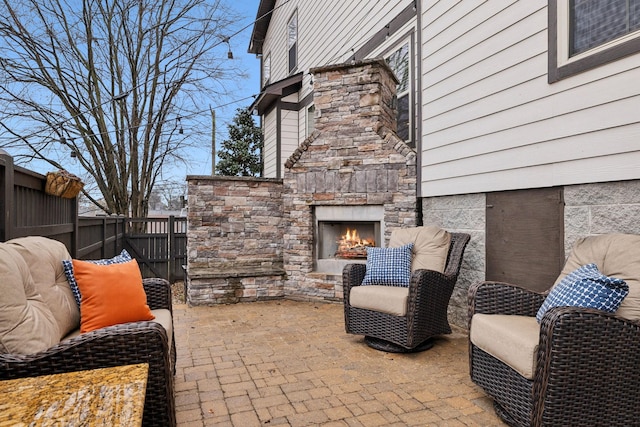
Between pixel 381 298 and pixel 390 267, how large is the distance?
0.37 metres

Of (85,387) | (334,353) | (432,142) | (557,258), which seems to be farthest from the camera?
(432,142)

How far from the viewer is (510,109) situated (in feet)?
11.3

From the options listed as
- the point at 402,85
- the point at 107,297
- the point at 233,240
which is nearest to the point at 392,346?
the point at 107,297

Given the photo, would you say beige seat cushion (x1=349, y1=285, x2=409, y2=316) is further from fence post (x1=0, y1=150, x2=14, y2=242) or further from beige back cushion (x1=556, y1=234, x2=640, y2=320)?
fence post (x1=0, y1=150, x2=14, y2=242)

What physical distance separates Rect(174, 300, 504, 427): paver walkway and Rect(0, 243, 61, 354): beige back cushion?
96 cm

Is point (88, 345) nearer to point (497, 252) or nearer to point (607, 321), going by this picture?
point (607, 321)

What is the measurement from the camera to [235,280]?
517cm

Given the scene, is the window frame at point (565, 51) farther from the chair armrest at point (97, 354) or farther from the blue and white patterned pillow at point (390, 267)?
the chair armrest at point (97, 354)

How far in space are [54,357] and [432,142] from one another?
13.2ft

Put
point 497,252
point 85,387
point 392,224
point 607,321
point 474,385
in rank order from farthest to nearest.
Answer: point 392,224
point 497,252
point 474,385
point 607,321
point 85,387

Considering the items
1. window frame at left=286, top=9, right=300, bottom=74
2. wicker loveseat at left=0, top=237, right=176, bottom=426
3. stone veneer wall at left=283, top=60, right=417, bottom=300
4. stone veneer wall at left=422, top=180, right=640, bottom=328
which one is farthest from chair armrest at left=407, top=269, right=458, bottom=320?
window frame at left=286, top=9, right=300, bottom=74

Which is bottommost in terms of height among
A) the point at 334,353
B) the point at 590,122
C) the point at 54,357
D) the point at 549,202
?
the point at 334,353

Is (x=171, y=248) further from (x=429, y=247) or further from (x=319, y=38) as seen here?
(x=429, y=247)

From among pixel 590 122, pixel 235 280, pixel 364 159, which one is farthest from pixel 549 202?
pixel 235 280
